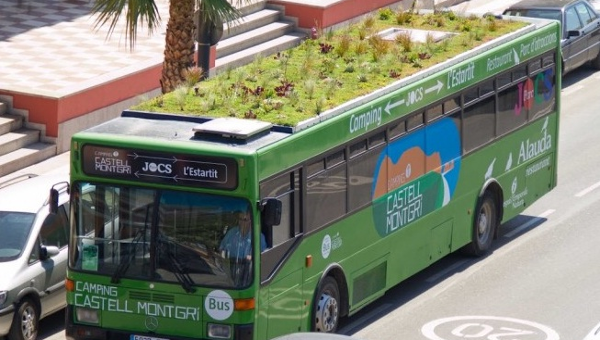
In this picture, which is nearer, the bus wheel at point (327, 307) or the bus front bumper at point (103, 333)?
the bus front bumper at point (103, 333)

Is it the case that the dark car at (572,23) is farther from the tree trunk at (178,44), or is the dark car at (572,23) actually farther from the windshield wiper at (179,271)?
the windshield wiper at (179,271)

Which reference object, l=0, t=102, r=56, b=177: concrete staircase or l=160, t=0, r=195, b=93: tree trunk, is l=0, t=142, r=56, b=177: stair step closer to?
l=0, t=102, r=56, b=177: concrete staircase

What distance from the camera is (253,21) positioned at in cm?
2966

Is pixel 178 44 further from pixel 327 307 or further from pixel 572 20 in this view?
pixel 572 20

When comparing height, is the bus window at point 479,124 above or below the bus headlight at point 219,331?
above

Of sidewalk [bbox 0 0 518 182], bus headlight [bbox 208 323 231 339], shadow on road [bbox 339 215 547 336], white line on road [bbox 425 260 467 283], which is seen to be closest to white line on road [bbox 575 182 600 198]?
shadow on road [bbox 339 215 547 336]

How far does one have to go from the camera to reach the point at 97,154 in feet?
46.0

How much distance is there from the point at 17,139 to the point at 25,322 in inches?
304

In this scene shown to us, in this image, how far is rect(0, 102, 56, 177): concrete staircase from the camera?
2225 cm

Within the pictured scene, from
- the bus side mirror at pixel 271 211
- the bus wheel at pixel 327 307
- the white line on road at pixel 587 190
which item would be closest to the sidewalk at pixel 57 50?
the white line on road at pixel 587 190

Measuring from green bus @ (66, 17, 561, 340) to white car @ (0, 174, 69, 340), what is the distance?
1272 millimetres

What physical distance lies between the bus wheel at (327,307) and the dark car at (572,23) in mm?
14063

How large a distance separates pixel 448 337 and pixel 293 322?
2348 mm

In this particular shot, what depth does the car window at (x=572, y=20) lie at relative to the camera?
2889cm
